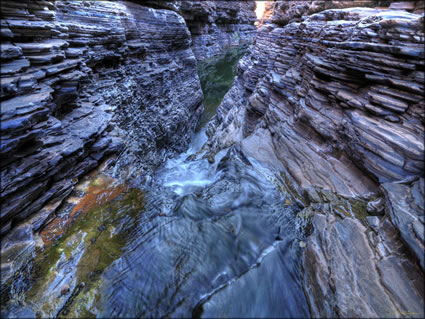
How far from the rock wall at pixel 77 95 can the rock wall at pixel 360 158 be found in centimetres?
613

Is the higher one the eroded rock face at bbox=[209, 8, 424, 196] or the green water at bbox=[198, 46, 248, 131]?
the eroded rock face at bbox=[209, 8, 424, 196]

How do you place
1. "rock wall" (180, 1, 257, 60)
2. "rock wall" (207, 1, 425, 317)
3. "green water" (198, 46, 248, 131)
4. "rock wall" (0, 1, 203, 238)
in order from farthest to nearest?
"rock wall" (180, 1, 257, 60)
"green water" (198, 46, 248, 131)
"rock wall" (0, 1, 203, 238)
"rock wall" (207, 1, 425, 317)

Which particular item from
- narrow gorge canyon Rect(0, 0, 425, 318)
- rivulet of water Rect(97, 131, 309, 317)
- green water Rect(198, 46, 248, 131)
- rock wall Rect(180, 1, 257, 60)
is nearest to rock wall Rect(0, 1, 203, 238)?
narrow gorge canyon Rect(0, 0, 425, 318)

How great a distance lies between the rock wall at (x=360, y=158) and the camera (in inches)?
155

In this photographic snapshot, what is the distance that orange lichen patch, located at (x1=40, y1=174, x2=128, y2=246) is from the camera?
18.7 feet

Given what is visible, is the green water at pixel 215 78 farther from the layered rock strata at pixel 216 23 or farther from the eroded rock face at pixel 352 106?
the eroded rock face at pixel 352 106

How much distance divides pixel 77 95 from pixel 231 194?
6910mm

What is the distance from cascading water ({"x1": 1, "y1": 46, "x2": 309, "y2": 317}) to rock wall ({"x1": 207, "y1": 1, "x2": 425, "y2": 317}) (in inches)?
25.4

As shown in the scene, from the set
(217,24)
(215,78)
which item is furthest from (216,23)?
(215,78)

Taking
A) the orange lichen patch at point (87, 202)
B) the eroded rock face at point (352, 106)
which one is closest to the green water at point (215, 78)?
the eroded rock face at point (352, 106)

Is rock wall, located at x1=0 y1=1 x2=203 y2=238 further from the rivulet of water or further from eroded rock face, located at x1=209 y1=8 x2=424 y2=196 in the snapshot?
eroded rock face, located at x1=209 y1=8 x2=424 y2=196

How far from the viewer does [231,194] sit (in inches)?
260

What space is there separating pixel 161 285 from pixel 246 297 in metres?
1.75

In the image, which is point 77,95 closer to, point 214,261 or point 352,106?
point 214,261
